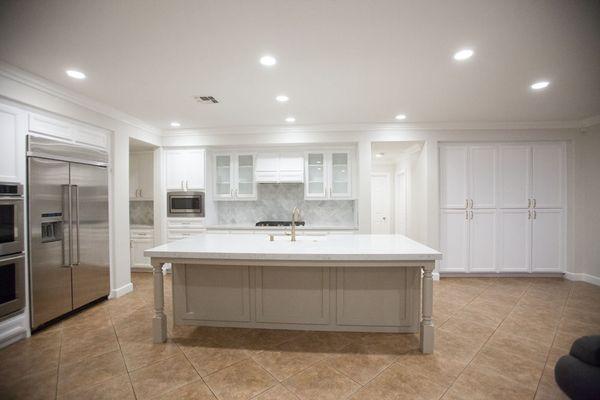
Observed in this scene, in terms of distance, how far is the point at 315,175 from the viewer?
4680 millimetres

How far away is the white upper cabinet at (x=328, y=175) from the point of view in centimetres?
460

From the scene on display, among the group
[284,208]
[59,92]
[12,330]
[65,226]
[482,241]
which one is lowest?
[12,330]

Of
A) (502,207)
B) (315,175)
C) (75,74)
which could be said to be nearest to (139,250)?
(75,74)

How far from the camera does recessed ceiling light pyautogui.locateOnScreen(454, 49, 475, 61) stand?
6.93 ft

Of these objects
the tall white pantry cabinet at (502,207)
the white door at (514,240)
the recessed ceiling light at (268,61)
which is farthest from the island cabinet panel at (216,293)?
the white door at (514,240)

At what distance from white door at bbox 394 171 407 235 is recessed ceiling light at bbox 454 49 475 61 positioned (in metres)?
4.00

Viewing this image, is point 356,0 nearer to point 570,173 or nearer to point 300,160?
point 300,160

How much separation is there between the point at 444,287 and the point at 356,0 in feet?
12.5

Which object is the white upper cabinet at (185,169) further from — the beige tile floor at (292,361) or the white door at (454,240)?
the white door at (454,240)

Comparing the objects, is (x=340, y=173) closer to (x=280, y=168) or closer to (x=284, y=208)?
(x=280, y=168)

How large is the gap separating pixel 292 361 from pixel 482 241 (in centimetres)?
379

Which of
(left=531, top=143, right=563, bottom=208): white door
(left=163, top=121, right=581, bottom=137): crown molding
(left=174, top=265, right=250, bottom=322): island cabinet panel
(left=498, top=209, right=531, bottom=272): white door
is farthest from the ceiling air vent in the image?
(left=531, top=143, right=563, bottom=208): white door

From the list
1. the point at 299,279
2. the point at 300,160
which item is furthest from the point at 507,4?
the point at 300,160

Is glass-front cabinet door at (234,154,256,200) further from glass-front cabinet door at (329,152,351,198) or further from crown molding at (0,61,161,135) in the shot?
crown molding at (0,61,161,135)
